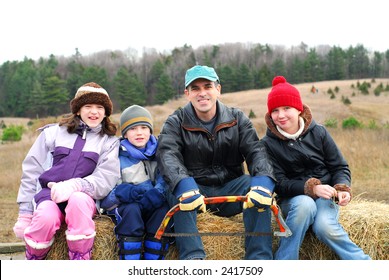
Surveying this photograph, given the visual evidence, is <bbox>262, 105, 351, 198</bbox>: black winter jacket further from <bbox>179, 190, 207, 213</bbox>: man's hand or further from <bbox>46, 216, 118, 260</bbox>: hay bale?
<bbox>46, 216, 118, 260</bbox>: hay bale

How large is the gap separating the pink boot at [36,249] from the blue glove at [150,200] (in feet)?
2.69

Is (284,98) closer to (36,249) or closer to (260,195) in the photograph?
(260,195)

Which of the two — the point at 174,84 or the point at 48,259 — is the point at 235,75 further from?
the point at 48,259

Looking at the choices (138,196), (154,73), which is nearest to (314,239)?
(138,196)

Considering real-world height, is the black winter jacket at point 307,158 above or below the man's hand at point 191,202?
above

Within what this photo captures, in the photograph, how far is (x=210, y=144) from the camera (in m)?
4.04

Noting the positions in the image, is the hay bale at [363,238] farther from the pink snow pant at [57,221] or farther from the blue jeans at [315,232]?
the pink snow pant at [57,221]

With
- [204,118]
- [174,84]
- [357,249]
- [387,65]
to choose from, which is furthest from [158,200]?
[387,65]

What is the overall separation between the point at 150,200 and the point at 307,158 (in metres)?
1.45

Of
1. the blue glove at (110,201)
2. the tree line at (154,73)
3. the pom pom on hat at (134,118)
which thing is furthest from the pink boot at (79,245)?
the tree line at (154,73)

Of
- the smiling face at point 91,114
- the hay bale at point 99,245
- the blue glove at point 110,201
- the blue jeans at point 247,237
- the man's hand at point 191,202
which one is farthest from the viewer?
the smiling face at point 91,114

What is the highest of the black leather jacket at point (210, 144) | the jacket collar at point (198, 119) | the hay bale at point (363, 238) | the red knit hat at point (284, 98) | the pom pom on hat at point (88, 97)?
the pom pom on hat at point (88, 97)

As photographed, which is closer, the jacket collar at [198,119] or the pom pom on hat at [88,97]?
the jacket collar at [198,119]

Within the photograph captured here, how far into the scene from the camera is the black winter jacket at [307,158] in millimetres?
3982
